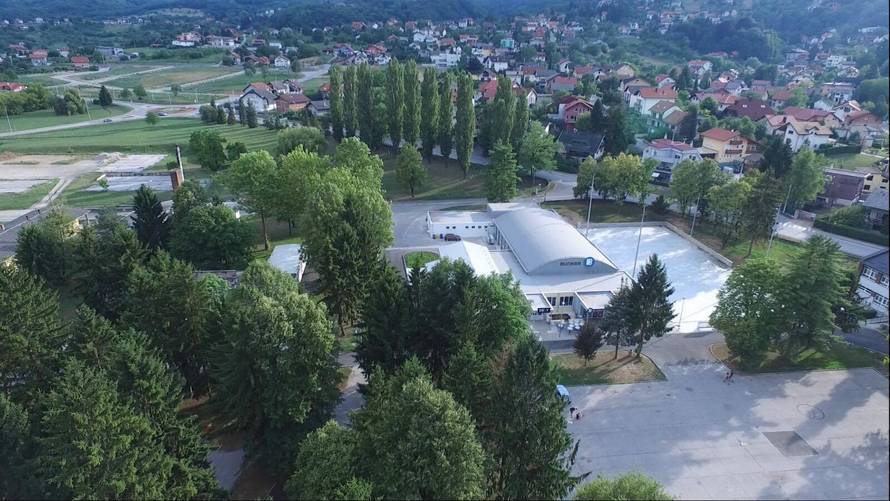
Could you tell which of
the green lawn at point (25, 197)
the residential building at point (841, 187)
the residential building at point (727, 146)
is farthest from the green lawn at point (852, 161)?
the green lawn at point (25, 197)

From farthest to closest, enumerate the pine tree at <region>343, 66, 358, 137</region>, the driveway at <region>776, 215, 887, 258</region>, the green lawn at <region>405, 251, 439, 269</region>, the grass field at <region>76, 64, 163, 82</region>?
the grass field at <region>76, 64, 163, 82</region>, the pine tree at <region>343, 66, 358, 137</region>, the driveway at <region>776, 215, 887, 258</region>, the green lawn at <region>405, 251, 439, 269</region>

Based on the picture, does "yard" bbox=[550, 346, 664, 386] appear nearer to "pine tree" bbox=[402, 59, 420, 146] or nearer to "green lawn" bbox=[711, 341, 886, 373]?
"green lawn" bbox=[711, 341, 886, 373]

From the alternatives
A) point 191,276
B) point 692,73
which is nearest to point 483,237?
point 191,276

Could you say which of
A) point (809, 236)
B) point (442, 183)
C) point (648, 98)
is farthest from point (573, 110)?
point (809, 236)

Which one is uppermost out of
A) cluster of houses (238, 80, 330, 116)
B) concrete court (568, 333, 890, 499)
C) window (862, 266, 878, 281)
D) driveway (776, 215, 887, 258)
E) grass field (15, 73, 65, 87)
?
grass field (15, 73, 65, 87)

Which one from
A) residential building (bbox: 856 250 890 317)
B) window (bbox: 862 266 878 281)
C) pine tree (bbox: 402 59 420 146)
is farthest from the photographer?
pine tree (bbox: 402 59 420 146)

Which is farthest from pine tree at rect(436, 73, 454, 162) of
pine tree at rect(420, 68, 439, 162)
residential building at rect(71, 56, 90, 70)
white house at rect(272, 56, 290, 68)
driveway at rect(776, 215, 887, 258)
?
residential building at rect(71, 56, 90, 70)

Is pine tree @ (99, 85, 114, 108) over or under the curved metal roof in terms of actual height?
over

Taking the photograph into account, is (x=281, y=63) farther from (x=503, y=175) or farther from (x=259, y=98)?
(x=503, y=175)
